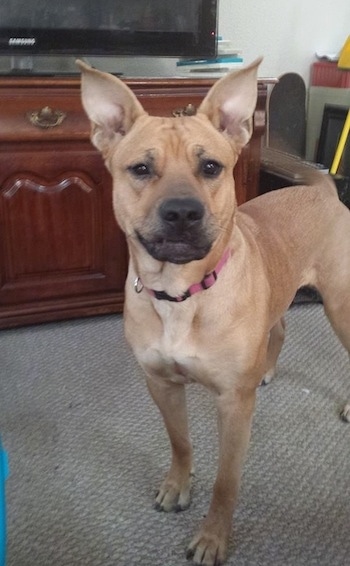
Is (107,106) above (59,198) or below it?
above

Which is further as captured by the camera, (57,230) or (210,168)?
(57,230)

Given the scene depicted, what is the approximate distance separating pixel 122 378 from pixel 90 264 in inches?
21.8

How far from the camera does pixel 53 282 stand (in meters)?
2.39

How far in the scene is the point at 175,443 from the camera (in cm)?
149

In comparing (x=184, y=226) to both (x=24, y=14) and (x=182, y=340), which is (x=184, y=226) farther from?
(x=24, y=14)

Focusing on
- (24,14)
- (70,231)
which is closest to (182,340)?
Result: (70,231)

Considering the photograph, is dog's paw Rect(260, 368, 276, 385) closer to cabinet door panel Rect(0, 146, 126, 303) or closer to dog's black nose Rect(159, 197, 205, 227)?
cabinet door panel Rect(0, 146, 126, 303)

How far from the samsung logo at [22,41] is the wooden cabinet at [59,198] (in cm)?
20

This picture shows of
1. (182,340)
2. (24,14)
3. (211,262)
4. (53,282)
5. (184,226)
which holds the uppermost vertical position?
(24,14)

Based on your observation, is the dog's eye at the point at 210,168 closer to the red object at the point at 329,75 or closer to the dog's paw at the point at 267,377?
the dog's paw at the point at 267,377

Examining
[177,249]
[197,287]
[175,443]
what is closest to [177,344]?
[197,287]

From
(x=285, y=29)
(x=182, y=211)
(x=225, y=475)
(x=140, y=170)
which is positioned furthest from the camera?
(x=285, y=29)

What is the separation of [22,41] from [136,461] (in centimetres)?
154

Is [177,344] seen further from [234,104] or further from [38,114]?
[38,114]
